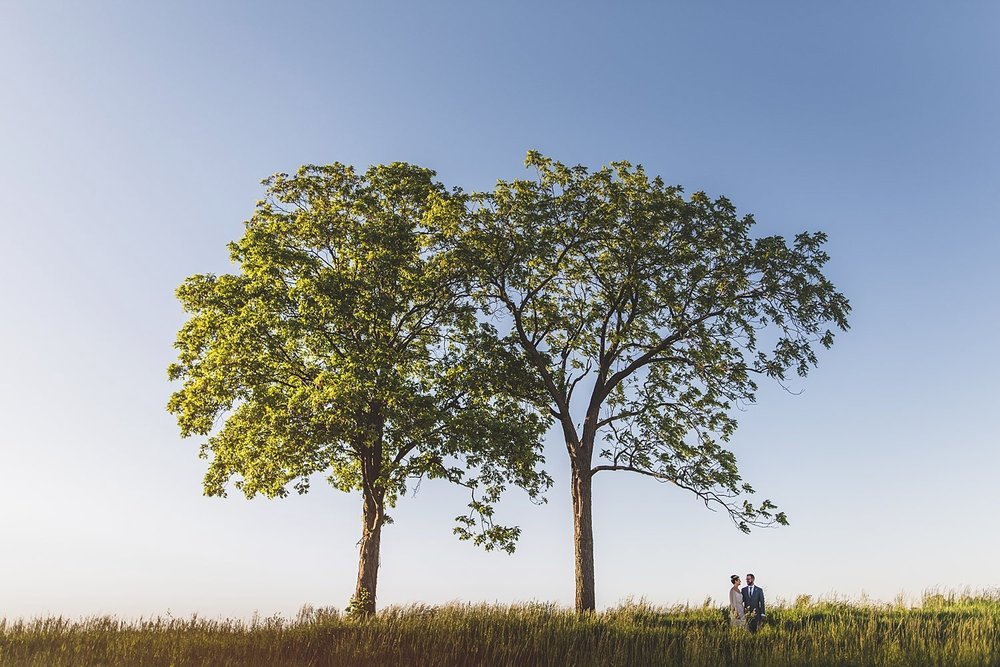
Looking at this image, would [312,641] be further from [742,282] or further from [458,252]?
[742,282]

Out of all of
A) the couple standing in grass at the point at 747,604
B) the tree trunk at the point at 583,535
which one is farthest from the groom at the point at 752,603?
the tree trunk at the point at 583,535

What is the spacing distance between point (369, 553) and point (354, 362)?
22.8 feet

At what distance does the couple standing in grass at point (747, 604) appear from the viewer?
873 inches

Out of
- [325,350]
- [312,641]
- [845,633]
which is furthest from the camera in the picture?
[325,350]

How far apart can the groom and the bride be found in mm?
263

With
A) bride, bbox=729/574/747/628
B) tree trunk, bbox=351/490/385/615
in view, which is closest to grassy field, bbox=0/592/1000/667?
bride, bbox=729/574/747/628

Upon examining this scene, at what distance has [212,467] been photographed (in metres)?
27.7

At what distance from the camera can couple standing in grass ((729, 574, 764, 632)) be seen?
22172 millimetres

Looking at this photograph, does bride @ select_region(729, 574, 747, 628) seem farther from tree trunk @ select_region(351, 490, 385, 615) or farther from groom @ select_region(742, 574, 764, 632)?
tree trunk @ select_region(351, 490, 385, 615)

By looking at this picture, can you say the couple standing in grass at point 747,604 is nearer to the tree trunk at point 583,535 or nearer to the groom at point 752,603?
the groom at point 752,603

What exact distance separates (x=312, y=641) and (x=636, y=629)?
339 inches

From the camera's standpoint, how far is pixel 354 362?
23500mm

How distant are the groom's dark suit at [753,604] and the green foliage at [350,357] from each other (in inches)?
296

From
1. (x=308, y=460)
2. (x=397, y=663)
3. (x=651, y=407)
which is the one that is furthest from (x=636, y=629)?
(x=308, y=460)
